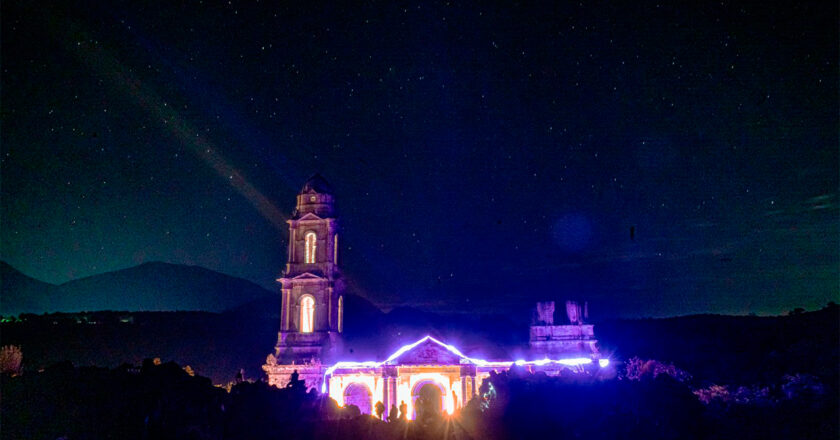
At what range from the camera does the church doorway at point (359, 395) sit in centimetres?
3675

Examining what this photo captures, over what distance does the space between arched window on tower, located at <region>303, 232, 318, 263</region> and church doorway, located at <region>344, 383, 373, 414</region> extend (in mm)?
8495

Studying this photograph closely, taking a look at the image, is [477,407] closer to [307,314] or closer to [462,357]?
[462,357]

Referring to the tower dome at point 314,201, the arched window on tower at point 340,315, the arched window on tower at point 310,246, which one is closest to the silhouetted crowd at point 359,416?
the arched window on tower at point 340,315

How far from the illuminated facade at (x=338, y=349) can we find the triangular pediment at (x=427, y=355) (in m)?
0.06

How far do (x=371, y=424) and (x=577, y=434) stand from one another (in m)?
7.37

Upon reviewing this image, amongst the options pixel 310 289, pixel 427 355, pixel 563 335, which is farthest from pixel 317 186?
pixel 563 335

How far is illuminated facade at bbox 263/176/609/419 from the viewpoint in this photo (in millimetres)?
35844

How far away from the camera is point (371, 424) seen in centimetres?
2212

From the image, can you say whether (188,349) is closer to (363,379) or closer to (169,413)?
(363,379)

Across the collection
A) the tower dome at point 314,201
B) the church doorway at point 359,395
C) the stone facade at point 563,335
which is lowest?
the church doorway at point 359,395

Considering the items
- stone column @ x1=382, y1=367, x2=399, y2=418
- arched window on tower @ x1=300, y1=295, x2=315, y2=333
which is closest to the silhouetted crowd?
stone column @ x1=382, y1=367, x2=399, y2=418

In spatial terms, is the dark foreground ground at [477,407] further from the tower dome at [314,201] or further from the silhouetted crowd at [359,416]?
the tower dome at [314,201]

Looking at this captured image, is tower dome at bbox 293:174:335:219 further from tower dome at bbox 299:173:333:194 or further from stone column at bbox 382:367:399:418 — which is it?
stone column at bbox 382:367:399:418

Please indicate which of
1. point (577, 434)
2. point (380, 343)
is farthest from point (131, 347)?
point (577, 434)
